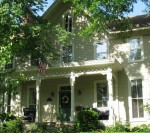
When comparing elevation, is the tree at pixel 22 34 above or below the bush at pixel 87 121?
above

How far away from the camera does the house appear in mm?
21172

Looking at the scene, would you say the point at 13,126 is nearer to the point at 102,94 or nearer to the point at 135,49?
the point at 102,94

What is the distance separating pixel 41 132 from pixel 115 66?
6467mm

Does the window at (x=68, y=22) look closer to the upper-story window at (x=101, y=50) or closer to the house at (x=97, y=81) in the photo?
the house at (x=97, y=81)

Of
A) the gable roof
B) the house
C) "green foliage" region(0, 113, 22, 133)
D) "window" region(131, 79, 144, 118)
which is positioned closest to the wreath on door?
the house

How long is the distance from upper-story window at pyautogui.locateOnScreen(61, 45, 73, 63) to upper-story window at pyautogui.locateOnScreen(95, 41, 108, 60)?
2.09 meters

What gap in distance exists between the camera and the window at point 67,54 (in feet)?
78.8

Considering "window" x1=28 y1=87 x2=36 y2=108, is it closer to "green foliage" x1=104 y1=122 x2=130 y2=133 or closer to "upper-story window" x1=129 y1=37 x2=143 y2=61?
"green foliage" x1=104 y1=122 x2=130 y2=133

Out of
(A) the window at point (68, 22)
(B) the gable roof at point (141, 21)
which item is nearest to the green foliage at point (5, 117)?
(A) the window at point (68, 22)

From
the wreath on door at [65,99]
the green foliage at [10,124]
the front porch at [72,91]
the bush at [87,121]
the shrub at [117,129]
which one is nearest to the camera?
the shrub at [117,129]

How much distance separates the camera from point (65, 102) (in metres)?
23.7

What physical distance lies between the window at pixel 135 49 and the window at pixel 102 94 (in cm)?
276

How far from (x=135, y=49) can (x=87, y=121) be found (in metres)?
6.36

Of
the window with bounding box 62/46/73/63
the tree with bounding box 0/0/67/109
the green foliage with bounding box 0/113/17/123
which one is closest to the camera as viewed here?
the tree with bounding box 0/0/67/109
